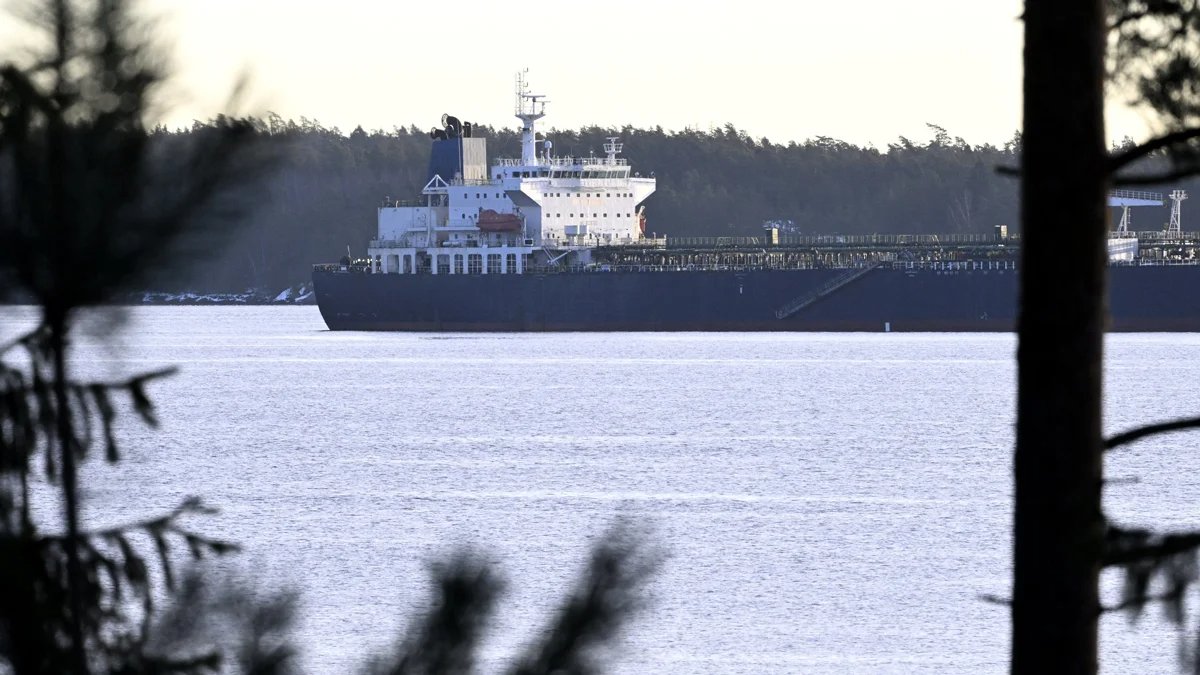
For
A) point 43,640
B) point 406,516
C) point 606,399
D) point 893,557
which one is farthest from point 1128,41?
point 606,399

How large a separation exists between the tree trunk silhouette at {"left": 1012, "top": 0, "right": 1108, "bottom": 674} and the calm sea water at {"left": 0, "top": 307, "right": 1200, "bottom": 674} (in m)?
1.08

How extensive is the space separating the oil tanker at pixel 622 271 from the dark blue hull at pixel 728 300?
5 cm

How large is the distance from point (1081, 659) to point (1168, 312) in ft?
165

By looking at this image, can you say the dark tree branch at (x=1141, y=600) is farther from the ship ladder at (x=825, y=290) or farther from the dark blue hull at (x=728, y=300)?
the ship ladder at (x=825, y=290)

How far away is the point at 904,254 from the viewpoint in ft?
179

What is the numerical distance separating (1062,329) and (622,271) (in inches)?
2054

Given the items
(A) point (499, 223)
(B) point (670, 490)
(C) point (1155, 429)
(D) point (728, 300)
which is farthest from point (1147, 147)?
(A) point (499, 223)

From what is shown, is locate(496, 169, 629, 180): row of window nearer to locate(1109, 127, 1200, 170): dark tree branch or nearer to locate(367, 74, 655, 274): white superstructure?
locate(367, 74, 655, 274): white superstructure

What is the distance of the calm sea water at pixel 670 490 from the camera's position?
1322 centimetres

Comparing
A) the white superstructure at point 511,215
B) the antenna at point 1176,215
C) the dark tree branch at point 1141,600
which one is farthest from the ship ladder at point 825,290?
the dark tree branch at point 1141,600

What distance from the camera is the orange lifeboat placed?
2388 inches

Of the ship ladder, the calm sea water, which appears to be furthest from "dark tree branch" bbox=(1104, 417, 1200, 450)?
the ship ladder

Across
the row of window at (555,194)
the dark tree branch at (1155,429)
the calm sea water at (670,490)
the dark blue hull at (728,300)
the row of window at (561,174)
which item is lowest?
the calm sea water at (670,490)

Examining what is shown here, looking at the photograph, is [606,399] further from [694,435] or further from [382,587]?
[382,587]
